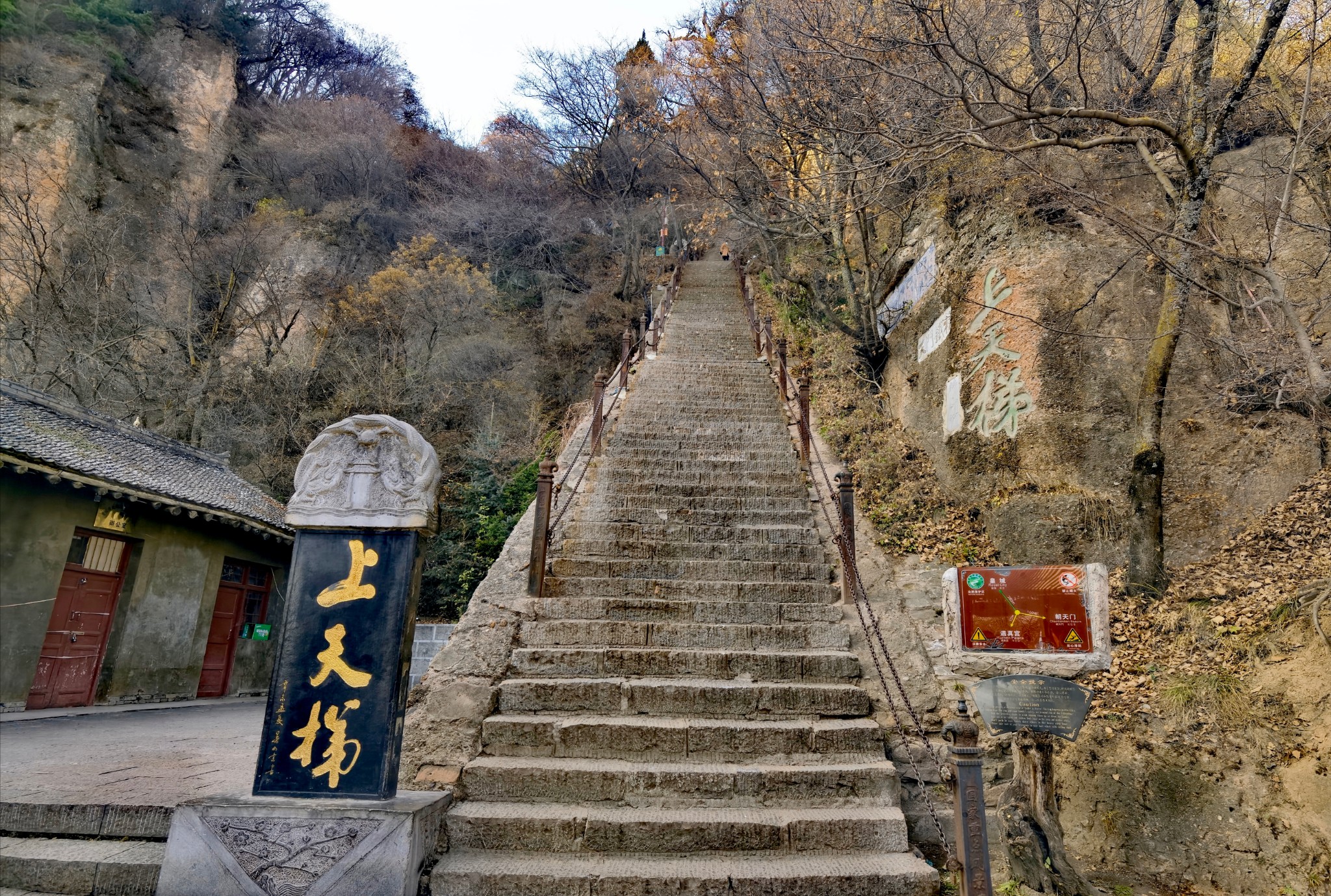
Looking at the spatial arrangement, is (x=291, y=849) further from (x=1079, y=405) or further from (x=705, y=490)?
(x=1079, y=405)

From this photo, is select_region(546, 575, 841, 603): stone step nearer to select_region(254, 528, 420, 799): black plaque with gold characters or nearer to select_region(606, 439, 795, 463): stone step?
select_region(254, 528, 420, 799): black plaque with gold characters

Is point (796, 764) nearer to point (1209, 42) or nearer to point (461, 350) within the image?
point (1209, 42)

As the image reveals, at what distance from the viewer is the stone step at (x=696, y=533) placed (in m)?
6.21

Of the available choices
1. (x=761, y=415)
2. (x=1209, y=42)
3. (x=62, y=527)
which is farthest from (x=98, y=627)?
(x=1209, y=42)

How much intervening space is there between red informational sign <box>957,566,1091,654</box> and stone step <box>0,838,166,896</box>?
15.6 ft

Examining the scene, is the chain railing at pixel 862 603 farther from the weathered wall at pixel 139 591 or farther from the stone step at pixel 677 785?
the weathered wall at pixel 139 591

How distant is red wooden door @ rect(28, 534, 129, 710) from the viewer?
857 cm

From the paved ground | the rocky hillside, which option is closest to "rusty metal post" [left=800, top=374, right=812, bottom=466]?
the paved ground

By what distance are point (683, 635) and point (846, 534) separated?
5.55ft

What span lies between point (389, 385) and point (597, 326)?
6.38m

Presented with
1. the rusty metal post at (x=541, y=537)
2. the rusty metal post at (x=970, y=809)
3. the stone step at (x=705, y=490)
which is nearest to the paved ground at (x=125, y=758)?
the rusty metal post at (x=541, y=537)

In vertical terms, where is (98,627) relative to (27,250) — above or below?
below

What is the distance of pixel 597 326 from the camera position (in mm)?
19703

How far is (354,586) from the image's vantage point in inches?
138
